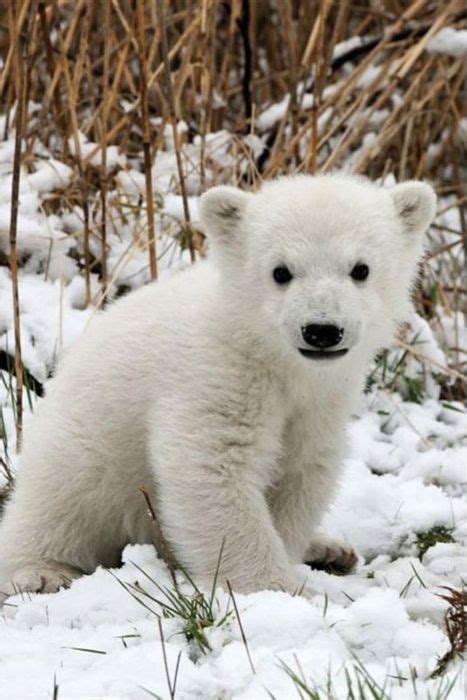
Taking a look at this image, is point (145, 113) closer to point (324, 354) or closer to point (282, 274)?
point (282, 274)

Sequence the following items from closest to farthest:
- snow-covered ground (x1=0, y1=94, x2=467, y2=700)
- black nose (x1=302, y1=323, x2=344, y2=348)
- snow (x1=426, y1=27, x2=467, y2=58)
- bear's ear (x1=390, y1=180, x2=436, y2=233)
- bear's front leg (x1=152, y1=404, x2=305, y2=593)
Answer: snow-covered ground (x1=0, y1=94, x2=467, y2=700) → black nose (x1=302, y1=323, x2=344, y2=348) → bear's front leg (x1=152, y1=404, x2=305, y2=593) → bear's ear (x1=390, y1=180, x2=436, y2=233) → snow (x1=426, y1=27, x2=467, y2=58)

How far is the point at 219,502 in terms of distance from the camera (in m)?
3.84

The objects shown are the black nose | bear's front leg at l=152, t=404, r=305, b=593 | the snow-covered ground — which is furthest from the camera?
bear's front leg at l=152, t=404, r=305, b=593

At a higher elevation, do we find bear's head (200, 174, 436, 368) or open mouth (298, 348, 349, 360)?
bear's head (200, 174, 436, 368)

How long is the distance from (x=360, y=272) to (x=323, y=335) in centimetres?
39

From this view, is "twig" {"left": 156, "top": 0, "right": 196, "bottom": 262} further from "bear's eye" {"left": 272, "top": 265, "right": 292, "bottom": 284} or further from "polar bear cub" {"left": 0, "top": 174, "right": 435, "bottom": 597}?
"bear's eye" {"left": 272, "top": 265, "right": 292, "bottom": 284}

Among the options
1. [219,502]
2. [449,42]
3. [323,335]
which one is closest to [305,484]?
[219,502]

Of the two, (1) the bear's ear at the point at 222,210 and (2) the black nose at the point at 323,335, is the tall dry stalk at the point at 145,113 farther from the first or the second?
(2) the black nose at the point at 323,335

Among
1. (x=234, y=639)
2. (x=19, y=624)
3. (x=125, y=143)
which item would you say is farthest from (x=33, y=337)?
(x=234, y=639)

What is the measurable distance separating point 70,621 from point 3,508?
4.77ft

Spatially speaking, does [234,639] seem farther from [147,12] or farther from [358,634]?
[147,12]

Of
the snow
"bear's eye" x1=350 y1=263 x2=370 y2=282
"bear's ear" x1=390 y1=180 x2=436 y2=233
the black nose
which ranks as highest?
the snow

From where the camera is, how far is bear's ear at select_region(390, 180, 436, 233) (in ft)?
14.2

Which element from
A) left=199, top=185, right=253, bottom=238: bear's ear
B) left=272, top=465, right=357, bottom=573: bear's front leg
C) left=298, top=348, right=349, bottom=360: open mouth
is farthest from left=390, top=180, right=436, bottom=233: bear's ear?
left=272, top=465, right=357, bottom=573: bear's front leg
